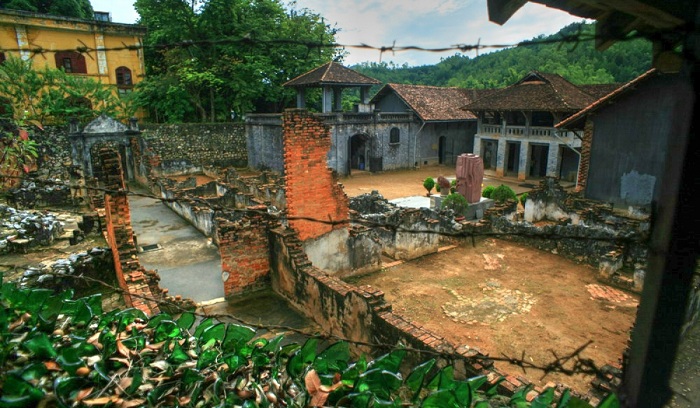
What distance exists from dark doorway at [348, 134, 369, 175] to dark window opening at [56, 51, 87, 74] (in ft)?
62.1

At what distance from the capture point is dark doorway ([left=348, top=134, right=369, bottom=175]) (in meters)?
28.7

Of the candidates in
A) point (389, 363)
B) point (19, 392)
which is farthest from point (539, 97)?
point (19, 392)

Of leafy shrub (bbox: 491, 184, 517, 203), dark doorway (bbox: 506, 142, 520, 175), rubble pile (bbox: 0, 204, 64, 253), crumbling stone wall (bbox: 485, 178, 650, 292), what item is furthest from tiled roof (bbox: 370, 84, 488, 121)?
rubble pile (bbox: 0, 204, 64, 253)

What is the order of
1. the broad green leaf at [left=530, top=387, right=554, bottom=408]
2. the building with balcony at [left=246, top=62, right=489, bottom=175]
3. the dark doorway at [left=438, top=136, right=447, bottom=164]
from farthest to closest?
the dark doorway at [left=438, top=136, right=447, bottom=164] → the building with balcony at [left=246, top=62, right=489, bottom=175] → the broad green leaf at [left=530, top=387, right=554, bottom=408]

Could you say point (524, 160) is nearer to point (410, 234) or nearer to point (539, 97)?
point (539, 97)

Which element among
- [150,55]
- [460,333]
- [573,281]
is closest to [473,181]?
[573,281]

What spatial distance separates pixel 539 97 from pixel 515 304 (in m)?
18.7

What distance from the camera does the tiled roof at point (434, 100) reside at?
94.4ft

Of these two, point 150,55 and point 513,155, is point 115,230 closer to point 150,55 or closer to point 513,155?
point 513,155

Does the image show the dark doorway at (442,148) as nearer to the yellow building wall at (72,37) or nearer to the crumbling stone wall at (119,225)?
the yellow building wall at (72,37)

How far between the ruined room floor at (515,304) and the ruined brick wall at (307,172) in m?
2.02

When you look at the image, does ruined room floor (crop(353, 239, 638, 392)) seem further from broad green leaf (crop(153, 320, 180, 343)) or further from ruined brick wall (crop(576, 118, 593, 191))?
ruined brick wall (crop(576, 118, 593, 191))

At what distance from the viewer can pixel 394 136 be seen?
2845 centimetres

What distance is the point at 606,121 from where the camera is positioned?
1559 centimetres
